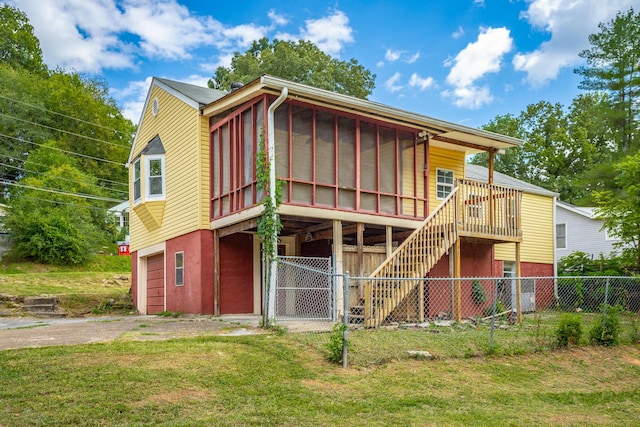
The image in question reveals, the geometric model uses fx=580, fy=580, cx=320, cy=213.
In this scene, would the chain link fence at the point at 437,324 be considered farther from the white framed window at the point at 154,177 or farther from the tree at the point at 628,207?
the white framed window at the point at 154,177

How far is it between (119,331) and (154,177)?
22.2ft

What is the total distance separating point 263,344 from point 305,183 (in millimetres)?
4731

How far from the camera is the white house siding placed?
81.3 feet

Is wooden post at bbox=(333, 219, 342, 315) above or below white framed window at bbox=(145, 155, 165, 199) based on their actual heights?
below

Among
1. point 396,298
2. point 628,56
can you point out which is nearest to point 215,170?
point 396,298

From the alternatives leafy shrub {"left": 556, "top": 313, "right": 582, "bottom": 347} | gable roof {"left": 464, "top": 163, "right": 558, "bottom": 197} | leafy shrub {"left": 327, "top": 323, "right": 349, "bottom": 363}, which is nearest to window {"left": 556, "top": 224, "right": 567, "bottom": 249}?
gable roof {"left": 464, "top": 163, "right": 558, "bottom": 197}

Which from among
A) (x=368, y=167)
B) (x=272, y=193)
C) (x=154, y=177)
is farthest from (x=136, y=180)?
(x=368, y=167)

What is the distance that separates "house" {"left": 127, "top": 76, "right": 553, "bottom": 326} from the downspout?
0.06 metres

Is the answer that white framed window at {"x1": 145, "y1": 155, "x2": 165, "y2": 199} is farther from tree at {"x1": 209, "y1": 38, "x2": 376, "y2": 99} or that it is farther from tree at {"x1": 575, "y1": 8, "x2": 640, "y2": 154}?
tree at {"x1": 575, "y1": 8, "x2": 640, "y2": 154}

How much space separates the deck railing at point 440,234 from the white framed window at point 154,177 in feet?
24.3

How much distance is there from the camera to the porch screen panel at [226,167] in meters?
13.8

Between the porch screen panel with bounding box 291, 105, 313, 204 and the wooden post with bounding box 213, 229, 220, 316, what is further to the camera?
the wooden post with bounding box 213, 229, 220, 316

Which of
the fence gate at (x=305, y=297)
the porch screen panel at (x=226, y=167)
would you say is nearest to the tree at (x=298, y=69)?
the porch screen panel at (x=226, y=167)

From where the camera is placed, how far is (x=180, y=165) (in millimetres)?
15586
